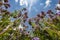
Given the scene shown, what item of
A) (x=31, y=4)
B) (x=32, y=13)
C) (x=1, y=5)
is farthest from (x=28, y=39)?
(x=31, y=4)

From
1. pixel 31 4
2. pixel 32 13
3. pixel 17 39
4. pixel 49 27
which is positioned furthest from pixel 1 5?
pixel 31 4

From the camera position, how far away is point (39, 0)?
146 inches

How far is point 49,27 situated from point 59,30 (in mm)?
89

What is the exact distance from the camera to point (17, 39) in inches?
90.6

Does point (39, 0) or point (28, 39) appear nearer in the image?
point (28, 39)

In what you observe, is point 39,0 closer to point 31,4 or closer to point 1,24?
point 31,4

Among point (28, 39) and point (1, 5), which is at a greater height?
point (1, 5)

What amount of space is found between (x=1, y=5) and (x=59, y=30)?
1.99ft

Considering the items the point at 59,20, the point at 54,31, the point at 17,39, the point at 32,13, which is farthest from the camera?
the point at 32,13

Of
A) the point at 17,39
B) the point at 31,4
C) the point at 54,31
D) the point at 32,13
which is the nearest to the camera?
the point at 54,31

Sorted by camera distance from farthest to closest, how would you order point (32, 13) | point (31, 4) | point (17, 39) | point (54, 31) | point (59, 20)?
point (31, 4) < point (32, 13) < point (17, 39) < point (59, 20) < point (54, 31)

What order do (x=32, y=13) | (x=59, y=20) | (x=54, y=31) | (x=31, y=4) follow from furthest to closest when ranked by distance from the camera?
1. (x=31, y=4)
2. (x=32, y=13)
3. (x=59, y=20)
4. (x=54, y=31)

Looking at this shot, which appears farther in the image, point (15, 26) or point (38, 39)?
point (15, 26)

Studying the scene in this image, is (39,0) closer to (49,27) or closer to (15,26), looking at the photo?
(15,26)
